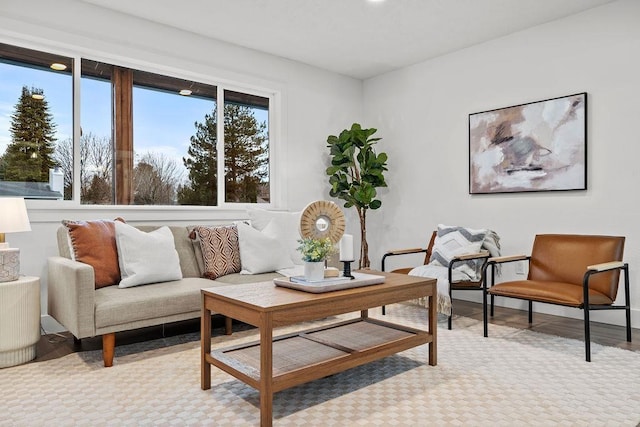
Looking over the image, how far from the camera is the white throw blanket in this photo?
3467mm

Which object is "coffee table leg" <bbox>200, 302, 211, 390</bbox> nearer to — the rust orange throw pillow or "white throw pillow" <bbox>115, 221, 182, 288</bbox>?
"white throw pillow" <bbox>115, 221, 182, 288</bbox>

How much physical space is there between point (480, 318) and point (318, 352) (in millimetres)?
2049

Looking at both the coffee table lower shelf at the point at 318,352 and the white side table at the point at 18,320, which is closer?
the coffee table lower shelf at the point at 318,352

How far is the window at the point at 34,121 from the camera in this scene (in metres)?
3.41

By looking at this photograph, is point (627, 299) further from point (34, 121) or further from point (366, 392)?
point (34, 121)

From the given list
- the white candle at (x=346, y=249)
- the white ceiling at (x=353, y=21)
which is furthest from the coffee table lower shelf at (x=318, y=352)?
the white ceiling at (x=353, y=21)

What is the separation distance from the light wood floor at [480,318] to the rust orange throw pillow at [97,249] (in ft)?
1.57

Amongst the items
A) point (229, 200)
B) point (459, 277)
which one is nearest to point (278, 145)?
point (229, 200)

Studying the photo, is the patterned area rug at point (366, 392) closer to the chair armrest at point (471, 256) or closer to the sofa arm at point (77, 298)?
the sofa arm at point (77, 298)

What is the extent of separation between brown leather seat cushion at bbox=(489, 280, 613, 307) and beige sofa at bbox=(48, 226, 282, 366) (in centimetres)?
207

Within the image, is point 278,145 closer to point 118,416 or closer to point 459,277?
point 459,277

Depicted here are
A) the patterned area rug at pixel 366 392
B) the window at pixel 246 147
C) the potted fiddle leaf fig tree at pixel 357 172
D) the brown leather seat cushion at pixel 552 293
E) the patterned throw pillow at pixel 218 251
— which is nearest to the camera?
the patterned area rug at pixel 366 392

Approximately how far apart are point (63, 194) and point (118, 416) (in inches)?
88.3

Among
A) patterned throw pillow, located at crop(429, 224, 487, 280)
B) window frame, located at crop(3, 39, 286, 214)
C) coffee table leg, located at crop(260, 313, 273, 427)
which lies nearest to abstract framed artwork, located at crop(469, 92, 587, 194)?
patterned throw pillow, located at crop(429, 224, 487, 280)
